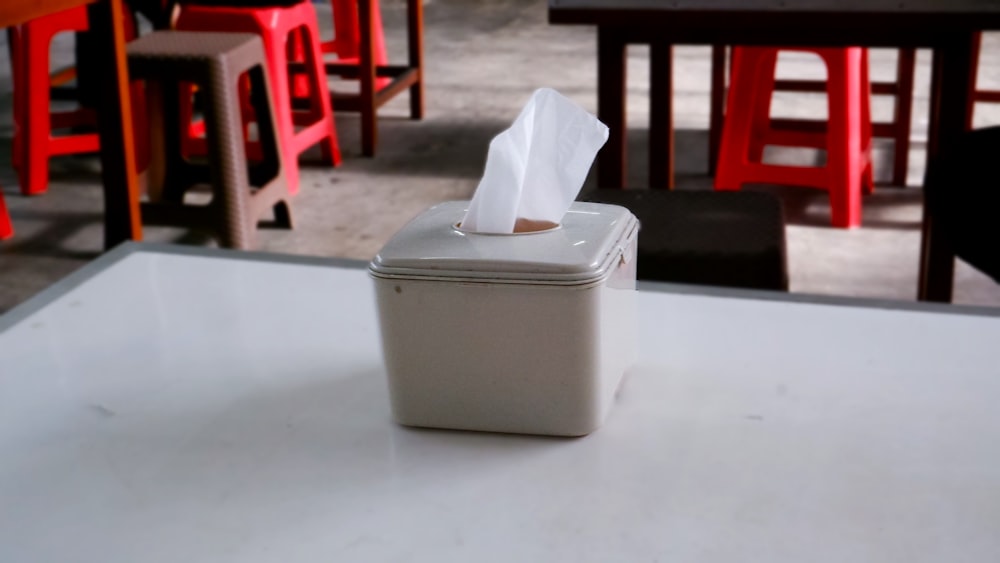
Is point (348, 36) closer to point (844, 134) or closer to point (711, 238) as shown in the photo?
point (844, 134)

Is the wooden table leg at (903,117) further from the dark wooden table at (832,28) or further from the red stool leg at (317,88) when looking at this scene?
the red stool leg at (317,88)

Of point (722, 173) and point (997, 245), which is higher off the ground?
point (997, 245)

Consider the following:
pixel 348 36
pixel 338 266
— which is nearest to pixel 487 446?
pixel 338 266

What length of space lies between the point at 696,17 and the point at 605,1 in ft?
0.62

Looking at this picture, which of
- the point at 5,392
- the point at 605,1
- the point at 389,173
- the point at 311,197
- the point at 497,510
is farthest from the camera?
the point at 389,173

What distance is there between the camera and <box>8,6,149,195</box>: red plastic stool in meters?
3.42

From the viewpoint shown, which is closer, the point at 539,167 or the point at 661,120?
the point at 539,167

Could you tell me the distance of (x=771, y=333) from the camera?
2.92 ft

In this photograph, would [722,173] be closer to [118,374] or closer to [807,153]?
[807,153]

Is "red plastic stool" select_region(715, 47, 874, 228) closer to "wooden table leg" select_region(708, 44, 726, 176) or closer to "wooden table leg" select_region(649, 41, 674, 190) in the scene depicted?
"wooden table leg" select_region(708, 44, 726, 176)

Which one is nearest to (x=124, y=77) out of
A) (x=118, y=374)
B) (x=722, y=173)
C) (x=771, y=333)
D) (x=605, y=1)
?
(x=605, y=1)

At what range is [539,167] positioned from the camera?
74cm

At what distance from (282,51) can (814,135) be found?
1720 millimetres

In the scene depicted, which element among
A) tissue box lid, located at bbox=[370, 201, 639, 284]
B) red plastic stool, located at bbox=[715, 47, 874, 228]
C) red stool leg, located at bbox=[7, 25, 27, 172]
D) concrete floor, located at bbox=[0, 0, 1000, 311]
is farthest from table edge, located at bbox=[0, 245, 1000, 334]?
red stool leg, located at bbox=[7, 25, 27, 172]
